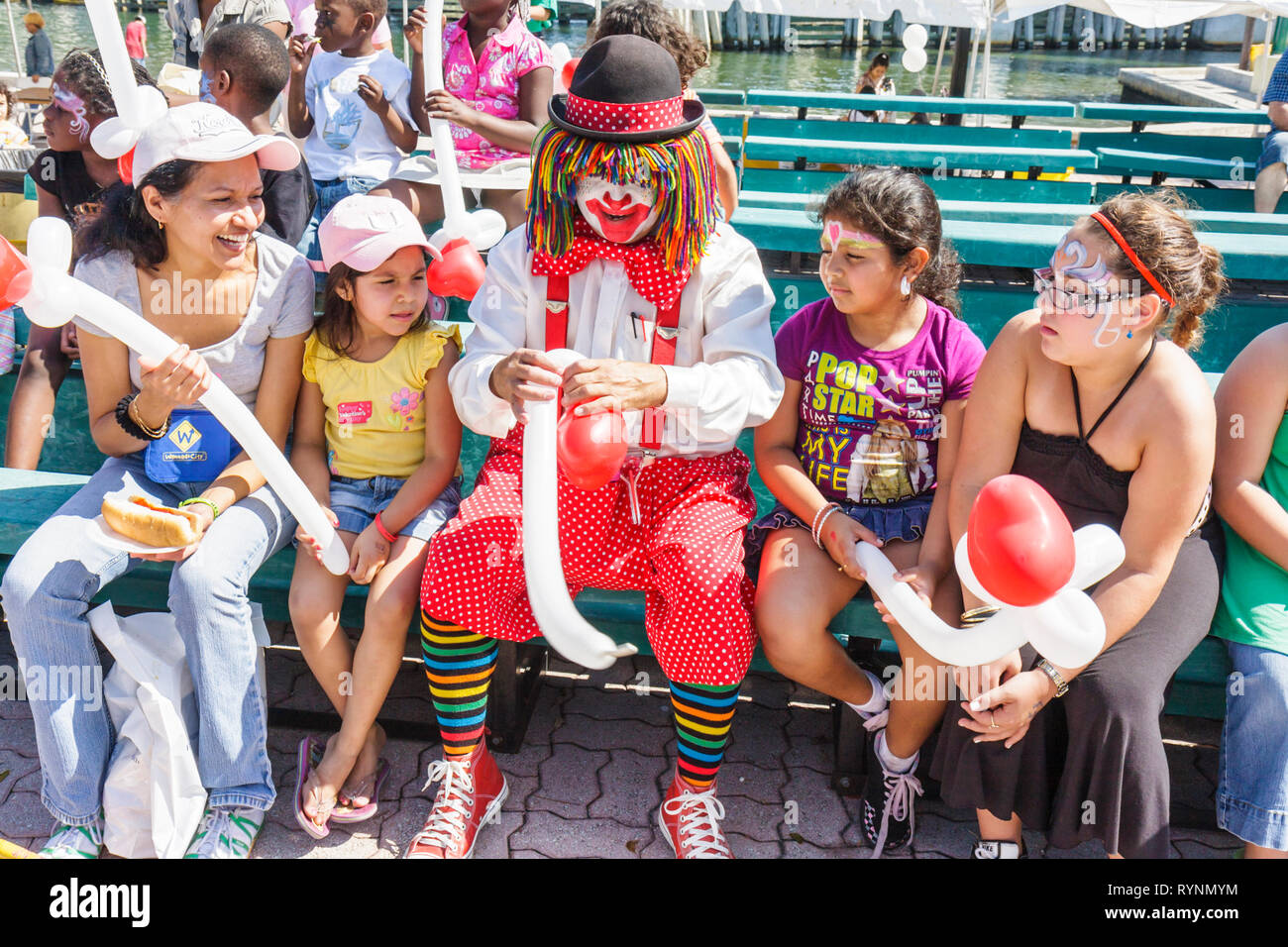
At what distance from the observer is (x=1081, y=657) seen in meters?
1.77

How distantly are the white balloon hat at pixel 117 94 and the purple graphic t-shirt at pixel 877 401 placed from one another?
1800 mm

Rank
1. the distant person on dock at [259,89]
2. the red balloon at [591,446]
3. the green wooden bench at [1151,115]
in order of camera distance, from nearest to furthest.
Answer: the red balloon at [591,446]
the distant person on dock at [259,89]
the green wooden bench at [1151,115]

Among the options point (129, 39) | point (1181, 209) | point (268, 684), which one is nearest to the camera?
point (1181, 209)

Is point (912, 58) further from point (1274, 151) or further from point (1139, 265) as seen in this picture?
point (1139, 265)

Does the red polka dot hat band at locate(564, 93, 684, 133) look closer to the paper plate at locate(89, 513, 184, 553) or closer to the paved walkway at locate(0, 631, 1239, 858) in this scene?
the paper plate at locate(89, 513, 184, 553)

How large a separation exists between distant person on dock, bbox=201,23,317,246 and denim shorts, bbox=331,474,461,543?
1.30 m

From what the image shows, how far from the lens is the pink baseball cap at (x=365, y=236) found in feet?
8.26

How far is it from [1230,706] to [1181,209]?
3.52ft

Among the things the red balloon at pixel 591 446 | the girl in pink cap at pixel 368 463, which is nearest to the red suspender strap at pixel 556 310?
the girl in pink cap at pixel 368 463

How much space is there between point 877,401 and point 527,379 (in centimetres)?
84

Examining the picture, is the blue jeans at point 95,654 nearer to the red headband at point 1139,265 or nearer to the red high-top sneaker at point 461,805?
the red high-top sneaker at point 461,805

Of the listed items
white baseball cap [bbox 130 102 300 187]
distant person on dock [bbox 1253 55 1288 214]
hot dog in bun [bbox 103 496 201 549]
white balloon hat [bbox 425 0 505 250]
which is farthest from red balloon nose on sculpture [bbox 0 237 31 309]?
distant person on dock [bbox 1253 55 1288 214]
